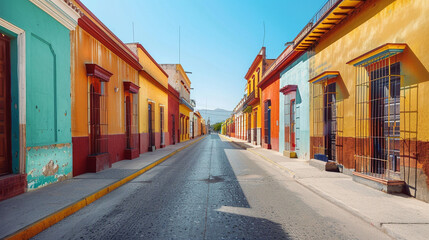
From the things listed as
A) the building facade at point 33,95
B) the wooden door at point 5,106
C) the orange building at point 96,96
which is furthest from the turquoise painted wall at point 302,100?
the wooden door at point 5,106

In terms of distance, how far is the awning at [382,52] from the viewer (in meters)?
4.88

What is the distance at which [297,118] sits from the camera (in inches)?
438

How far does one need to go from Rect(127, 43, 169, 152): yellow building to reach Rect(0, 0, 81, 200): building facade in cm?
645

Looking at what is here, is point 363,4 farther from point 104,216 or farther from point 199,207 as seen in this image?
point 104,216

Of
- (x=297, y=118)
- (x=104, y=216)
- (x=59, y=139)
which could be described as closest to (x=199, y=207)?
(x=104, y=216)

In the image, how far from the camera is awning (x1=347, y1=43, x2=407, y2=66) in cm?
488

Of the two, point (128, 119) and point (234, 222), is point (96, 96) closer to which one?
point (128, 119)

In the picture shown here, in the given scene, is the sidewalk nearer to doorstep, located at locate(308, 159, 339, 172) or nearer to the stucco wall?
the stucco wall

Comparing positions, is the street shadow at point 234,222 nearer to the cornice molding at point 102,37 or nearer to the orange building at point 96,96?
the orange building at point 96,96

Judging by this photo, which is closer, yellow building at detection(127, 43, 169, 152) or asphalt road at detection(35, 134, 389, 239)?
asphalt road at detection(35, 134, 389, 239)

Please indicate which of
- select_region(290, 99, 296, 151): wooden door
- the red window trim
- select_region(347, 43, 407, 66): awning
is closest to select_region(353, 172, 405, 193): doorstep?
select_region(347, 43, 407, 66): awning

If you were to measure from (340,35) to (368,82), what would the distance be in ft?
6.94

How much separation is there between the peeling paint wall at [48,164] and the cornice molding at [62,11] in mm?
3466

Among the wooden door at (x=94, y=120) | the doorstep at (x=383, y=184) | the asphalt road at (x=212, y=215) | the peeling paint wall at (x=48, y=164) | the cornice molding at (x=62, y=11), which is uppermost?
the cornice molding at (x=62, y=11)
